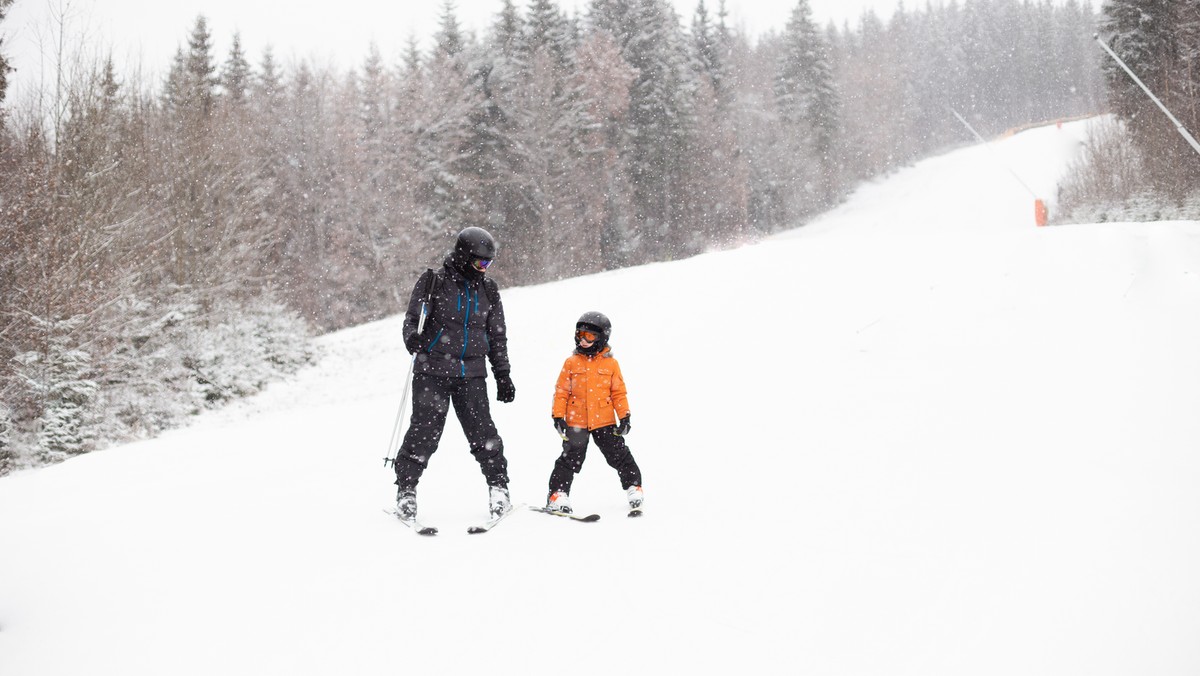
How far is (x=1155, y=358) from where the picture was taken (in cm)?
816

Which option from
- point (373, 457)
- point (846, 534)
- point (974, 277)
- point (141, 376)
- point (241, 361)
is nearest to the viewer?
point (846, 534)

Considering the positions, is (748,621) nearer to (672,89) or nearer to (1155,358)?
(1155,358)

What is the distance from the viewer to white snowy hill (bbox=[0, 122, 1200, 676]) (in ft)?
10.8

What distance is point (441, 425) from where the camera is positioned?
5250 millimetres

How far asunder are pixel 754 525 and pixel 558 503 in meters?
1.43

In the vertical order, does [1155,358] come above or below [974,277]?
below

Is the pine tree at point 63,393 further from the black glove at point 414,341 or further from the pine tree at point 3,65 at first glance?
the black glove at point 414,341

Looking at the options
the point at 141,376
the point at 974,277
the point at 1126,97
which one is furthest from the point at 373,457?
the point at 1126,97

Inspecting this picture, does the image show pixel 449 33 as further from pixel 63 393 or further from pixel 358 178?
pixel 63 393

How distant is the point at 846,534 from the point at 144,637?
398 cm

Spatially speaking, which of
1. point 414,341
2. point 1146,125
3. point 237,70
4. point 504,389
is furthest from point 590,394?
A: point 237,70

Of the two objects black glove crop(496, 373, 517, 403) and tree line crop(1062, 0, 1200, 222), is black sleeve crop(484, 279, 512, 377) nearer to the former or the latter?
black glove crop(496, 373, 517, 403)

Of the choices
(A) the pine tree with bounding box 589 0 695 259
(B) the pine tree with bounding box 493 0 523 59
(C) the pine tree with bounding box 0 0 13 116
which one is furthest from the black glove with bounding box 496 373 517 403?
(B) the pine tree with bounding box 493 0 523 59

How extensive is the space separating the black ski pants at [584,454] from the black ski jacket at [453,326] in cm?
76
